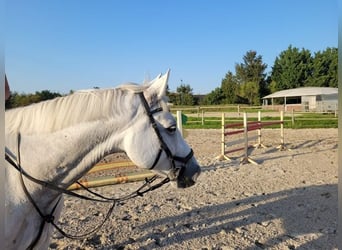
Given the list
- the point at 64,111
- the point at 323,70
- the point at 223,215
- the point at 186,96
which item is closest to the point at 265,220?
the point at 223,215

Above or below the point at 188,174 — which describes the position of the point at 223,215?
below

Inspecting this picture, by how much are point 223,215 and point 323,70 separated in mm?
61093

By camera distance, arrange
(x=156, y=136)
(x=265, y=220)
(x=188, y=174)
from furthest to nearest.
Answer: (x=265, y=220) → (x=188, y=174) → (x=156, y=136)

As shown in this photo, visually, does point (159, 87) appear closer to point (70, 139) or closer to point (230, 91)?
point (70, 139)

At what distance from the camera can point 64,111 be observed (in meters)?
1.86

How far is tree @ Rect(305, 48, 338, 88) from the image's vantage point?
185 feet

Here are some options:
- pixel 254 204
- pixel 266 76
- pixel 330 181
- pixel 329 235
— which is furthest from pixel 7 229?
pixel 266 76

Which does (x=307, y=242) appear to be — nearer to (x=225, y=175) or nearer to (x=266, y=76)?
(x=225, y=175)

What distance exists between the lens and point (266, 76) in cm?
6538

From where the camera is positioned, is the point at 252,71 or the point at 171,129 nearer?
the point at 171,129

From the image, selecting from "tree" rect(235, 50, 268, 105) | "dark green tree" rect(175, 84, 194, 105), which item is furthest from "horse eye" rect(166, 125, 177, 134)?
"tree" rect(235, 50, 268, 105)

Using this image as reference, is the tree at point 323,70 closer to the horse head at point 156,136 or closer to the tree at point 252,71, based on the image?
the tree at point 252,71

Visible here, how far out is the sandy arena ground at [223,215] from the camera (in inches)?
146

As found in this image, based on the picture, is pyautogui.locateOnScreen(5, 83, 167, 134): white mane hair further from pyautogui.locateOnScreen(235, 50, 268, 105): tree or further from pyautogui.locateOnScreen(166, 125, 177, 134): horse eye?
pyautogui.locateOnScreen(235, 50, 268, 105): tree
